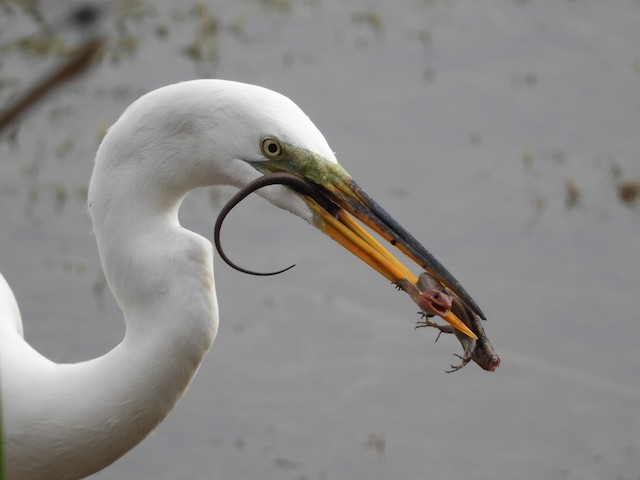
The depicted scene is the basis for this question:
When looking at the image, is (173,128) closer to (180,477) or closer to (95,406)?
(95,406)

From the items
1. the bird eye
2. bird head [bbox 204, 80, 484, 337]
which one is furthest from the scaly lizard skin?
the bird eye

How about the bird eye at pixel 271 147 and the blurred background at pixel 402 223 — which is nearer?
the bird eye at pixel 271 147

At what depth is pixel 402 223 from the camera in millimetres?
4488

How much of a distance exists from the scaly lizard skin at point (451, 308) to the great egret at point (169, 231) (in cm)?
2

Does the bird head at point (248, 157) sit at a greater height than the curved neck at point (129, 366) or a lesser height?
greater

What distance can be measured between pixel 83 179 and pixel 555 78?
2.41 metres

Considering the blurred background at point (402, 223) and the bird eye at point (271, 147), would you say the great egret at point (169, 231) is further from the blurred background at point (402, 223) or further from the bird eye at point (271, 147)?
the blurred background at point (402, 223)

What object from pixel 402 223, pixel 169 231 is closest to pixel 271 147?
pixel 169 231

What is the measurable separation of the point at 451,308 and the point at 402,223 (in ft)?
8.02

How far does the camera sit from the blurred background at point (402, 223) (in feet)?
12.2

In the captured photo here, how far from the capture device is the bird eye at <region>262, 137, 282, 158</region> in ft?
6.44

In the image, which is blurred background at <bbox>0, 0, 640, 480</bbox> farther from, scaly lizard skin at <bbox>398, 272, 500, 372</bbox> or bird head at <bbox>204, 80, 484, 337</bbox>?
bird head at <bbox>204, 80, 484, 337</bbox>

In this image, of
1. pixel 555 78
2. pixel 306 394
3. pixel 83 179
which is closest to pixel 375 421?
pixel 306 394

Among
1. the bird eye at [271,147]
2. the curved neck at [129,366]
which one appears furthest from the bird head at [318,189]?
the curved neck at [129,366]
